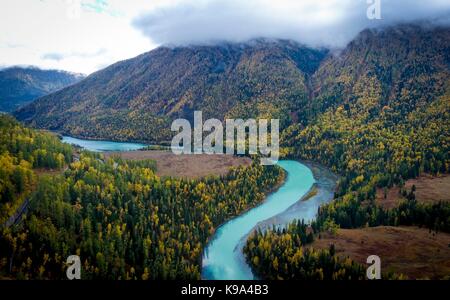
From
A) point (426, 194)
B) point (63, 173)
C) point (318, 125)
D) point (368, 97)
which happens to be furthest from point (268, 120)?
point (63, 173)

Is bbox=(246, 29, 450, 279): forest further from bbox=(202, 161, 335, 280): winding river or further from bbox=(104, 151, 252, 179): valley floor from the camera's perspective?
bbox=(104, 151, 252, 179): valley floor

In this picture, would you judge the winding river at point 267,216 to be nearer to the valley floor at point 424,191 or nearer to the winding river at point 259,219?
the winding river at point 259,219

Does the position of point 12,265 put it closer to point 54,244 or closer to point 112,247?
point 54,244

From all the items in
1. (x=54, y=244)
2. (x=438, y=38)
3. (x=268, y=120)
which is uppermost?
(x=438, y=38)

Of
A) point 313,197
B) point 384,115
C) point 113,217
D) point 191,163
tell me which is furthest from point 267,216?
point 384,115

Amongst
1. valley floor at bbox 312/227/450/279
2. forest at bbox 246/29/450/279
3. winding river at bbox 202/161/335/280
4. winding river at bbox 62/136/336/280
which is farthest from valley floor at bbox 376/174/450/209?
valley floor at bbox 312/227/450/279

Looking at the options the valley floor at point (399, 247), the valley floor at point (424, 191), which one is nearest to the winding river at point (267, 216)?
the valley floor at point (399, 247)
